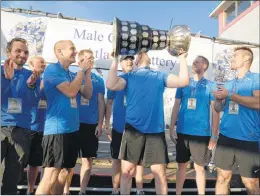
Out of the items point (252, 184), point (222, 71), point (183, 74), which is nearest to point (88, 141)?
point (183, 74)

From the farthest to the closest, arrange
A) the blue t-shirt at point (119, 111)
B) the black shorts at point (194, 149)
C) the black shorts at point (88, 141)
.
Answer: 1. the blue t-shirt at point (119, 111)
2. the black shorts at point (88, 141)
3. the black shorts at point (194, 149)

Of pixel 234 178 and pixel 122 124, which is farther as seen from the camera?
pixel 234 178

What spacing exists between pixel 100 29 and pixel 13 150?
9.96 ft

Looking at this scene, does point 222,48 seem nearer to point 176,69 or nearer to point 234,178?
point 176,69

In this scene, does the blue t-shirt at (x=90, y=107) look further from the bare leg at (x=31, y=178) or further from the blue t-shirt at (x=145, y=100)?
the blue t-shirt at (x=145, y=100)

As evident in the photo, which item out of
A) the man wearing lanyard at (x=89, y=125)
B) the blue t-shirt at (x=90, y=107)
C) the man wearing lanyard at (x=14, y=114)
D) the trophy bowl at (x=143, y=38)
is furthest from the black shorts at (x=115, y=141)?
the trophy bowl at (x=143, y=38)

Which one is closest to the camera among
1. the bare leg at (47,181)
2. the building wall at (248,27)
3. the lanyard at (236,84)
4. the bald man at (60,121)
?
the bare leg at (47,181)

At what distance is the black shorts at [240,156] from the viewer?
10.5 feet

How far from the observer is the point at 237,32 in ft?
43.8

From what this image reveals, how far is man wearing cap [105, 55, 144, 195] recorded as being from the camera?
4.32 metres

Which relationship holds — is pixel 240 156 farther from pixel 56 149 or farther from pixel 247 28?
pixel 247 28

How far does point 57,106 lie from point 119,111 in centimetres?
159

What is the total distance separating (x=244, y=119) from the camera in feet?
11.1

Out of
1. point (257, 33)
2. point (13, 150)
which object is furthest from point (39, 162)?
point (257, 33)
